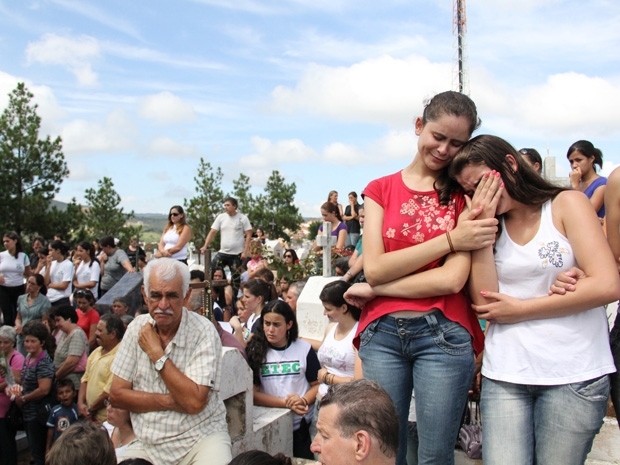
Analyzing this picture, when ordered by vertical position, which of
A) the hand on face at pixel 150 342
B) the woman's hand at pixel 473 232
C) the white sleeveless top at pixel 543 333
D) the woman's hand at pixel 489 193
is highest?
the woman's hand at pixel 489 193

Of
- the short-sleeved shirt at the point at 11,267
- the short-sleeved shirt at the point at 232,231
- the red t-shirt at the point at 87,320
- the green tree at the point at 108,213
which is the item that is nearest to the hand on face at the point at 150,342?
the red t-shirt at the point at 87,320

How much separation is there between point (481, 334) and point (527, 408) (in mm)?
353

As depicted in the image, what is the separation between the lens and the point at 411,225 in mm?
2473

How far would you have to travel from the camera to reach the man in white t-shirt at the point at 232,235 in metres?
10.4

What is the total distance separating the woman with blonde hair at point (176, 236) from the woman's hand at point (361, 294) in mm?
6370

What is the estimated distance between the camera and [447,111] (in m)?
2.36

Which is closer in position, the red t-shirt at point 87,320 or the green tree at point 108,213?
the red t-shirt at point 87,320

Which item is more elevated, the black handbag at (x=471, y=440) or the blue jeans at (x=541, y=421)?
the blue jeans at (x=541, y=421)

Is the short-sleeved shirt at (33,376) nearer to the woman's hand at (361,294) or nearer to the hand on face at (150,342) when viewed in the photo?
the hand on face at (150,342)

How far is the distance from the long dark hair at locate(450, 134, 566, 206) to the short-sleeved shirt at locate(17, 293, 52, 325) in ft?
25.0

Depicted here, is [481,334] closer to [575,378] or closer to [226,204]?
[575,378]

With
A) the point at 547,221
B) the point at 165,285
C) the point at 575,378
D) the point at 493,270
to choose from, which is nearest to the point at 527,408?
the point at 575,378

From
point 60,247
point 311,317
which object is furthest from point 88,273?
point 311,317

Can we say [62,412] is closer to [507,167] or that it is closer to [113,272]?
[113,272]
